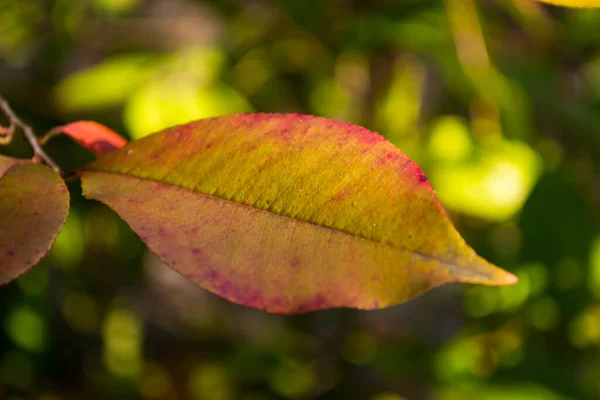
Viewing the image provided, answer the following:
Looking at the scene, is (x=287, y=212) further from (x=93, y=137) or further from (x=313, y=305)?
(x=93, y=137)

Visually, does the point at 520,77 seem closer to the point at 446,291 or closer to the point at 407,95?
the point at 407,95

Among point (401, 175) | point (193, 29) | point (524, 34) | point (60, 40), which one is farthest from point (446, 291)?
point (401, 175)

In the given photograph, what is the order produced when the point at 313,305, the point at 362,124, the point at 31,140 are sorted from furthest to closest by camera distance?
1. the point at 362,124
2. the point at 31,140
3. the point at 313,305

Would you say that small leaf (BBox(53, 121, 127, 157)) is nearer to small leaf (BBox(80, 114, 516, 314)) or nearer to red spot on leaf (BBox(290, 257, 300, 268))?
small leaf (BBox(80, 114, 516, 314))

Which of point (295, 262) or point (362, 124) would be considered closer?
point (295, 262)

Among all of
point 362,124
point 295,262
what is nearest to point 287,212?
point 295,262

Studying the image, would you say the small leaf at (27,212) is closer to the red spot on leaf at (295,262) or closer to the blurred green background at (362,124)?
the red spot on leaf at (295,262)
